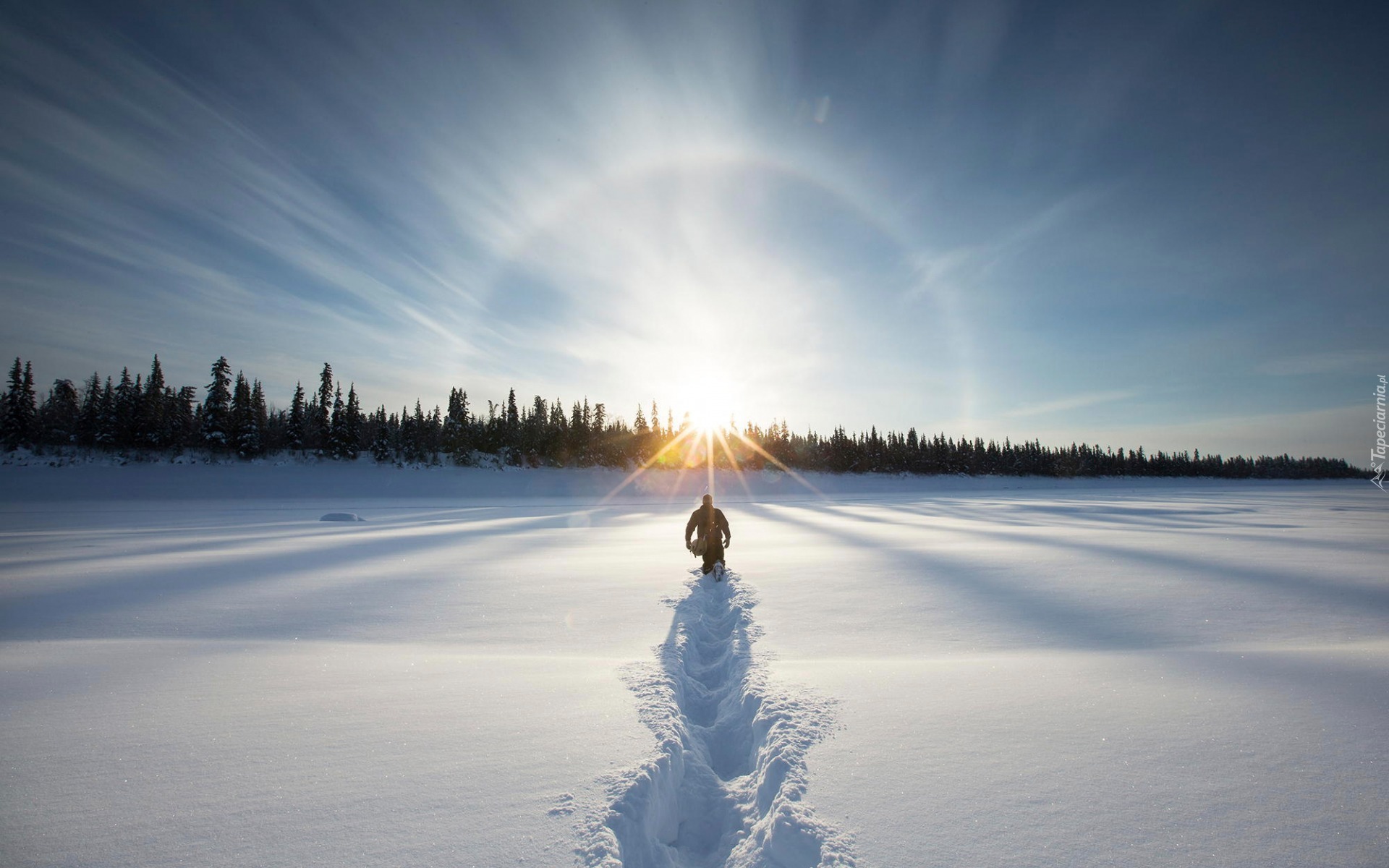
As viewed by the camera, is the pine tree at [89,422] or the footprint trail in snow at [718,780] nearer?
the footprint trail in snow at [718,780]

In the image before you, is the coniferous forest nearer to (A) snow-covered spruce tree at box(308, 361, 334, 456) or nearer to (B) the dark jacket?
(A) snow-covered spruce tree at box(308, 361, 334, 456)

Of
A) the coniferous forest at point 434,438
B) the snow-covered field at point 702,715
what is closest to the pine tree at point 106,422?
the coniferous forest at point 434,438

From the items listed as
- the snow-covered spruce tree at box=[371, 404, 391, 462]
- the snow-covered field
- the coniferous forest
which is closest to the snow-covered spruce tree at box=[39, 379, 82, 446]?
the coniferous forest

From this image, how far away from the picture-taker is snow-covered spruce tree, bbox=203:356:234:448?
167 ft

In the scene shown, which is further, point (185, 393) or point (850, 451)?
point (850, 451)

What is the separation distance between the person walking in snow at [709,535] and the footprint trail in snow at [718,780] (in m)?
4.32

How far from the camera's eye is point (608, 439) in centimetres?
7469

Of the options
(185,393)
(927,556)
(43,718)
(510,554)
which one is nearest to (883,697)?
(43,718)

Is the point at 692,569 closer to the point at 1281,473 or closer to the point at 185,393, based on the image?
the point at 185,393

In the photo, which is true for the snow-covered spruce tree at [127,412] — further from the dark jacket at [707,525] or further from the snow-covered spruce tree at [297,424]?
the dark jacket at [707,525]

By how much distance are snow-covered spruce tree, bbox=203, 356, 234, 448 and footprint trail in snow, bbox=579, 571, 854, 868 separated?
64.2m

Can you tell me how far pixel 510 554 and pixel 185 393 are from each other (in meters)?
67.6

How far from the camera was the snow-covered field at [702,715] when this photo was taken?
270cm

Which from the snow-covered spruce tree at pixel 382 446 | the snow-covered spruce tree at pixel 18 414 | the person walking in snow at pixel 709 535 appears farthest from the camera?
the snow-covered spruce tree at pixel 382 446
